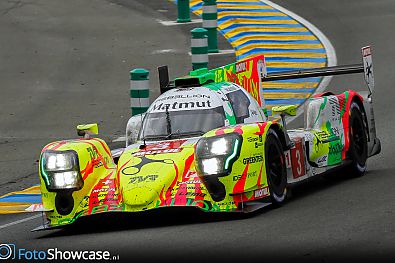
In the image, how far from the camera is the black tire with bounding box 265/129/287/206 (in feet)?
35.9


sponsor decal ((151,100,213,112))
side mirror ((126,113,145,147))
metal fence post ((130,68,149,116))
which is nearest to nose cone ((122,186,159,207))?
sponsor decal ((151,100,213,112))

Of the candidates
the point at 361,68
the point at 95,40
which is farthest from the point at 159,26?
the point at 361,68

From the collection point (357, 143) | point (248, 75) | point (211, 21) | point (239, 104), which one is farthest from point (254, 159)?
point (211, 21)

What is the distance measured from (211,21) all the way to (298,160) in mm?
10117

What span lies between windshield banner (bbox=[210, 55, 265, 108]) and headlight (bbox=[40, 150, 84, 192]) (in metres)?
2.66

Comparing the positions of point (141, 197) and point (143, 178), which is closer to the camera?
point (141, 197)

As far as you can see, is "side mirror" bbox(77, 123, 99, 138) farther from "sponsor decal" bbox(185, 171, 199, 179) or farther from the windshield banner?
"sponsor decal" bbox(185, 171, 199, 179)

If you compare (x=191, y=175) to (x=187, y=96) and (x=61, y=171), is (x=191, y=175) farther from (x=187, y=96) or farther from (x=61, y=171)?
(x=187, y=96)

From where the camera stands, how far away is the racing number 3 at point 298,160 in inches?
465

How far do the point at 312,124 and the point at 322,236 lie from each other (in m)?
3.87

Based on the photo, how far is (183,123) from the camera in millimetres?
11594

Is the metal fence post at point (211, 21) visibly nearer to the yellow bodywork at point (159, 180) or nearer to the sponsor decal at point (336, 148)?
the sponsor decal at point (336, 148)

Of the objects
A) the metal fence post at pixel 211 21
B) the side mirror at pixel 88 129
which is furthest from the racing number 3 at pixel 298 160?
the metal fence post at pixel 211 21

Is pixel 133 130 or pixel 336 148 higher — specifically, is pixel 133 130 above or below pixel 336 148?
above
